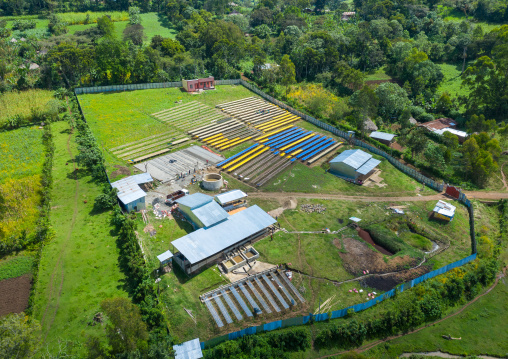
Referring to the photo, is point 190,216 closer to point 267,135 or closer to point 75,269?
point 75,269

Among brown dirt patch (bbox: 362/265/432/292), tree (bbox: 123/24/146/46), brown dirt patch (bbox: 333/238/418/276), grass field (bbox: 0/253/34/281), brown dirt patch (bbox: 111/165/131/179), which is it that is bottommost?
brown dirt patch (bbox: 362/265/432/292)

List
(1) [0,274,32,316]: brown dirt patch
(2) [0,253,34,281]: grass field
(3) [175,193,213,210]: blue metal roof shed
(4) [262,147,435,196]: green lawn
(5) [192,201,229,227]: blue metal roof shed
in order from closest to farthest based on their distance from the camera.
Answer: (1) [0,274,32,316]: brown dirt patch
(2) [0,253,34,281]: grass field
(5) [192,201,229,227]: blue metal roof shed
(3) [175,193,213,210]: blue metal roof shed
(4) [262,147,435,196]: green lawn

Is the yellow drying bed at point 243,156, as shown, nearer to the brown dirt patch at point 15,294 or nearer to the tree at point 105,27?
the brown dirt patch at point 15,294

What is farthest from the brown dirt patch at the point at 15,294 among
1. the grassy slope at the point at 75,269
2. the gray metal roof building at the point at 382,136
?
the gray metal roof building at the point at 382,136

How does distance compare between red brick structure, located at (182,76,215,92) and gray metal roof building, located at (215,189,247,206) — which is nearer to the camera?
gray metal roof building, located at (215,189,247,206)

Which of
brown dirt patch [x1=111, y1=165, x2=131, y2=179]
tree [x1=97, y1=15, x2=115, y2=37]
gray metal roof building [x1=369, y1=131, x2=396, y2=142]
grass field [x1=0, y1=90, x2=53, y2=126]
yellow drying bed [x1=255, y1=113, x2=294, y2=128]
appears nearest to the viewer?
brown dirt patch [x1=111, y1=165, x2=131, y2=179]

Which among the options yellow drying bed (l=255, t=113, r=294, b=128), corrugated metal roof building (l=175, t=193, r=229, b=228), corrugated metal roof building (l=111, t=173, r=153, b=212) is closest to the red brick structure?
yellow drying bed (l=255, t=113, r=294, b=128)

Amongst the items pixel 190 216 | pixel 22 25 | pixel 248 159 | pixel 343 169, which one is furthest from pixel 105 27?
pixel 343 169

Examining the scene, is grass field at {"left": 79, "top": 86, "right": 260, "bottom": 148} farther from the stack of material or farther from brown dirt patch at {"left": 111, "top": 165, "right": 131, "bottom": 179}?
the stack of material
